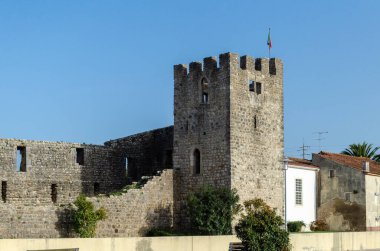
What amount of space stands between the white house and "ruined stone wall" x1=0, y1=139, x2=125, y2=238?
10369mm

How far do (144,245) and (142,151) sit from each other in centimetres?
1896

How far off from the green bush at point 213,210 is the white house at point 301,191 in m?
8.36

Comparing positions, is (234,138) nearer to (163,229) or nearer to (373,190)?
(163,229)

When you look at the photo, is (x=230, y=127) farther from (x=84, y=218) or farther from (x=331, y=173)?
(x=331, y=173)

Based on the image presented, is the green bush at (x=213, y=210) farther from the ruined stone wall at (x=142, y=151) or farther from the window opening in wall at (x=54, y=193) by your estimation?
A: the window opening in wall at (x=54, y=193)

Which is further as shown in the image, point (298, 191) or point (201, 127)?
point (298, 191)

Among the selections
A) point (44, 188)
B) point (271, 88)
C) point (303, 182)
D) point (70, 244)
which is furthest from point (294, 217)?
point (70, 244)

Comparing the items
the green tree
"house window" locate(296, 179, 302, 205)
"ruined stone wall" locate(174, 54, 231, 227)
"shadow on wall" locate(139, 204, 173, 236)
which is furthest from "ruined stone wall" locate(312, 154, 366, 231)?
the green tree

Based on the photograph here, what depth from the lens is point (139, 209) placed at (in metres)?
38.5

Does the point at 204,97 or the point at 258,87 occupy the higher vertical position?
the point at 258,87

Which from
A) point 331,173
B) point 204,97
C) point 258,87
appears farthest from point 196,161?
point 331,173

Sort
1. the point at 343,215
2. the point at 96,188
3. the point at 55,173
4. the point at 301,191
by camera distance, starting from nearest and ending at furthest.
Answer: the point at 55,173 → the point at 96,188 → the point at 301,191 → the point at 343,215

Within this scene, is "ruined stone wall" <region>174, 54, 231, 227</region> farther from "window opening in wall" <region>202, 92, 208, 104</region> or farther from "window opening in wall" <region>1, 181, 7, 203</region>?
"window opening in wall" <region>1, 181, 7, 203</region>

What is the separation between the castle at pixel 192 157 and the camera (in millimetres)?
38781
